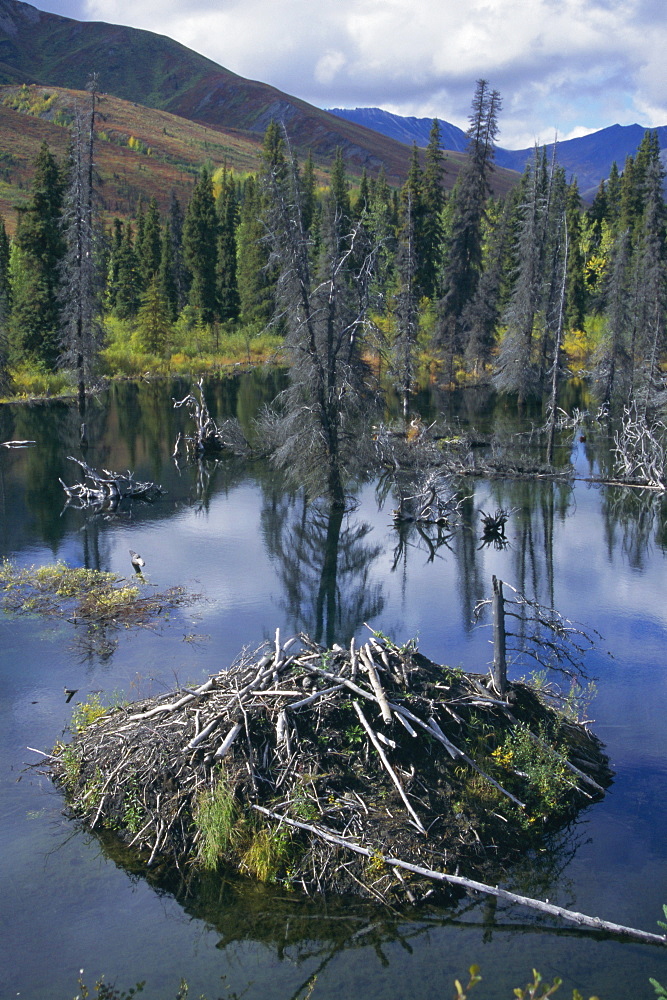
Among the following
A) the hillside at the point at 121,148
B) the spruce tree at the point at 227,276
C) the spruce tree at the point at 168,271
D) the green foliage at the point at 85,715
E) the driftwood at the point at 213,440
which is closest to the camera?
the green foliage at the point at 85,715

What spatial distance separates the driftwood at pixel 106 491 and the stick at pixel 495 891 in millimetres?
18768

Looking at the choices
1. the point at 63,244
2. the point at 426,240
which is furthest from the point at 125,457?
the point at 426,240

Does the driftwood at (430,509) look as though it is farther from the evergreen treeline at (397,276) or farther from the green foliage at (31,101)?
the green foliage at (31,101)

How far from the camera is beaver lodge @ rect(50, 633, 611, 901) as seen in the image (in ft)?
32.3

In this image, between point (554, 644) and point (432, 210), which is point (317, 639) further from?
point (432, 210)

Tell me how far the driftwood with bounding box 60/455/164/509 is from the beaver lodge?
16278mm

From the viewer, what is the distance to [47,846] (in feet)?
34.7

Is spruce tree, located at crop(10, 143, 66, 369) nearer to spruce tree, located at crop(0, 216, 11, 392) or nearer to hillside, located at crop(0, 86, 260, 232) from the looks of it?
spruce tree, located at crop(0, 216, 11, 392)

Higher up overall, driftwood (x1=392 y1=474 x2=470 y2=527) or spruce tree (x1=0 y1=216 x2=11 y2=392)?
spruce tree (x1=0 y1=216 x2=11 y2=392)

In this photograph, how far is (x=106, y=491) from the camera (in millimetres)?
27688

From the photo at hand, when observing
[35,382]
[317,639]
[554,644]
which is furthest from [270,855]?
[35,382]

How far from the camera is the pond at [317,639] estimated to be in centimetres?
898

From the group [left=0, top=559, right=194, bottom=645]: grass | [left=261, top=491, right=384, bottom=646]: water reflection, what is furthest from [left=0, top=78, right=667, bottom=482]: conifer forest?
[left=0, top=559, right=194, bottom=645]: grass

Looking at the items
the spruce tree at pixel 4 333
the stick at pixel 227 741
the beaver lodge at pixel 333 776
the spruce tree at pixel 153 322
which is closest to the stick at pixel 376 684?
the beaver lodge at pixel 333 776
